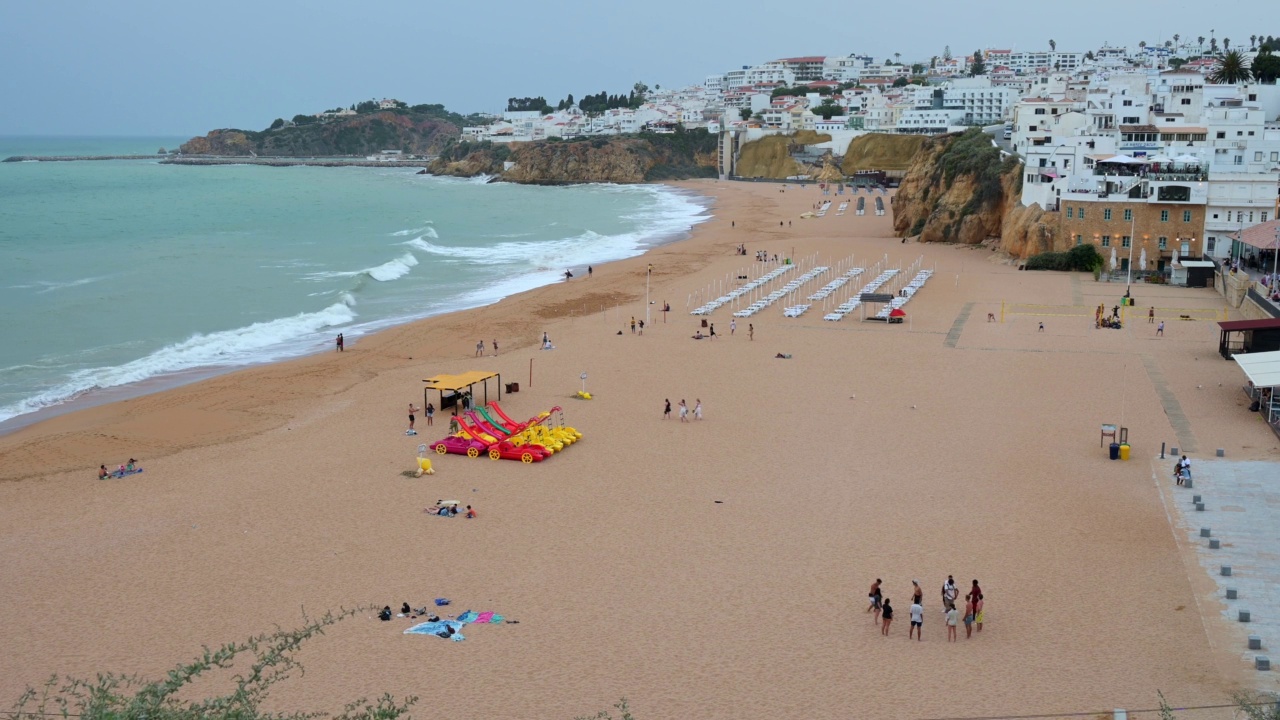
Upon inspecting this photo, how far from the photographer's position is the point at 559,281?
40.7m

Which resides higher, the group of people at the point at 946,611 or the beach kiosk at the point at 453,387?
the beach kiosk at the point at 453,387

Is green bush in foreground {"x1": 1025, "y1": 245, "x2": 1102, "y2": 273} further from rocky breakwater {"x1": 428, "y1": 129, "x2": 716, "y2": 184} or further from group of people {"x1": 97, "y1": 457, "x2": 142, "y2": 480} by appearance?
rocky breakwater {"x1": 428, "y1": 129, "x2": 716, "y2": 184}

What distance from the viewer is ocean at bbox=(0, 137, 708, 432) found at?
28.3 metres

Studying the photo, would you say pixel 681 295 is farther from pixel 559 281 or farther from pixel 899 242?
pixel 899 242

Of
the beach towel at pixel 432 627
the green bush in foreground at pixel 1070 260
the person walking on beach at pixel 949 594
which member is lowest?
the beach towel at pixel 432 627

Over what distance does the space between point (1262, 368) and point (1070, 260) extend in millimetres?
19631

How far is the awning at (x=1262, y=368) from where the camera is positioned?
1883cm

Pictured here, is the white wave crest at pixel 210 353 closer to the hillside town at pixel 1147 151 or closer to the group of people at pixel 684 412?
the group of people at pixel 684 412

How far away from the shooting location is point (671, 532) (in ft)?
49.2

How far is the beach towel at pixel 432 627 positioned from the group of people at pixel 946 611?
15.6ft

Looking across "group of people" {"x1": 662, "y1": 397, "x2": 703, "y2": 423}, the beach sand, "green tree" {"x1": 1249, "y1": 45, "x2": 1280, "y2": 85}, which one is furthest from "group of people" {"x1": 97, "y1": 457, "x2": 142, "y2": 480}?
"green tree" {"x1": 1249, "y1": 45, "x2": 1280, "y2": 85}

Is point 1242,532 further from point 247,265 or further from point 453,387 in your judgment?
point 247,265

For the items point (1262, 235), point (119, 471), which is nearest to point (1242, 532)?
point (119, 471)

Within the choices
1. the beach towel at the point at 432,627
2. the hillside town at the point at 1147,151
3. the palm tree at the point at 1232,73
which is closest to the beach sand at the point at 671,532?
the beach towel at the point at 432,627
